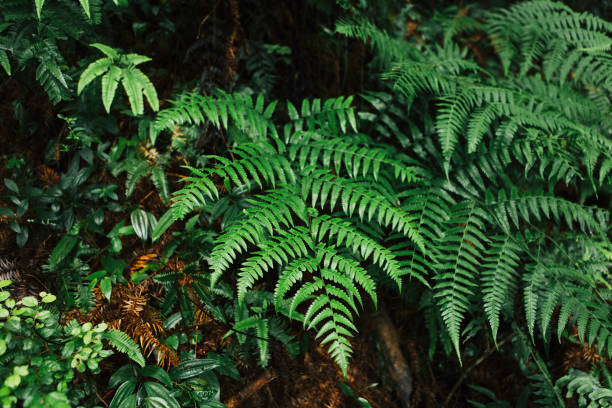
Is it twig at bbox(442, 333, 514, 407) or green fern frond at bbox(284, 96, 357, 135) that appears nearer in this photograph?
green fern frond at bbox(284, 96, 357, 135)

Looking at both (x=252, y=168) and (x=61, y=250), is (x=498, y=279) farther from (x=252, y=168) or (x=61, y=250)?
(x=61, y=250)

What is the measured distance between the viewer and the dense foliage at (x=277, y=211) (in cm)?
195

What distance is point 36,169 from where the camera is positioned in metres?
2.48

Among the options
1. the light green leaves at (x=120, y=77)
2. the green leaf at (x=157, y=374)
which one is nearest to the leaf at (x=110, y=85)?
the light green leaves at (x=120, y=77)

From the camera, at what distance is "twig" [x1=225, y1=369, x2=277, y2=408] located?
2.07 metres

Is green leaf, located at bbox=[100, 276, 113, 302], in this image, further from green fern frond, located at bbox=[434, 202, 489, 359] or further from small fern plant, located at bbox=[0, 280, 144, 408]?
green fern frond, located at bbox=[434, 202, 489, 359]

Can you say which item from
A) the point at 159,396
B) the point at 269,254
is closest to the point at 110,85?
the point at 269,254

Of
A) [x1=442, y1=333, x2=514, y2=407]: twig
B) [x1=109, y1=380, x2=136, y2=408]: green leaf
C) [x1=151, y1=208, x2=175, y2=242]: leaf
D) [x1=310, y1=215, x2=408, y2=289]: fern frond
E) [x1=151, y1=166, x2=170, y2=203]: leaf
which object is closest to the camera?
[x1=109, y1=380, x2=136, y2=408]: green leaf

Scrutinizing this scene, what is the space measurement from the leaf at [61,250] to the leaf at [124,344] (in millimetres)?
669

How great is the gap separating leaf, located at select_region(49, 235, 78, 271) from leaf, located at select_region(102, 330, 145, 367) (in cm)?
67

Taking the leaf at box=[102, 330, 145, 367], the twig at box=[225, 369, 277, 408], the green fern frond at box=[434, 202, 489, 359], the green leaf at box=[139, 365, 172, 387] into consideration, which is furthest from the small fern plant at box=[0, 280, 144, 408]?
the green fern frond at box=[434, 202, 489, 359]

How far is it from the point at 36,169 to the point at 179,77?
121 centimetres

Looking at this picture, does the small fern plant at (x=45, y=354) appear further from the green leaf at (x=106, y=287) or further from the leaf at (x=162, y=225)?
the leaf at (x=162, y=225)

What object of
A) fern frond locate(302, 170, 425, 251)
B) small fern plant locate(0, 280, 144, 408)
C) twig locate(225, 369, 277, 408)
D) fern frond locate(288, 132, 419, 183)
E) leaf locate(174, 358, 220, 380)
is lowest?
twig locate(225, 369, 277, 408)
